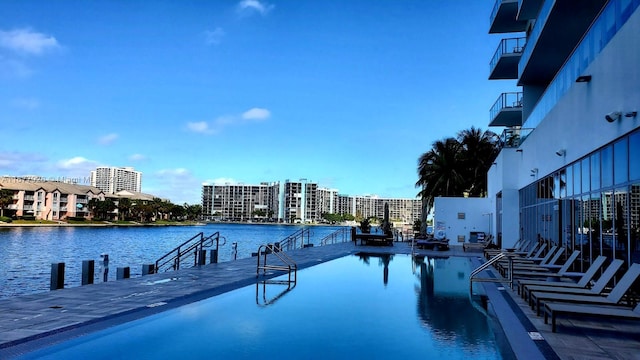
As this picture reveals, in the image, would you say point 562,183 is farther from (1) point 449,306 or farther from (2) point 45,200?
(2) point 45,200

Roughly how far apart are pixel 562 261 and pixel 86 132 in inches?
1442

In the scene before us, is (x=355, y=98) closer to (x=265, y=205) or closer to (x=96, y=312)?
(x=96, y=312)

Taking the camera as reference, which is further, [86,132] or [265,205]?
[265,205]

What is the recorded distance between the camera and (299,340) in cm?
609

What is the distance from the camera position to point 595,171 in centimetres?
985

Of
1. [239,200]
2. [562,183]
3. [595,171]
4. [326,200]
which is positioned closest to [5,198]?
[562,183]

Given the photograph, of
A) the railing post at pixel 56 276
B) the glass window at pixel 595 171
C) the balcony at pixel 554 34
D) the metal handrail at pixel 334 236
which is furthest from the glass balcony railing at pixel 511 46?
the railing post at pixel 56 276

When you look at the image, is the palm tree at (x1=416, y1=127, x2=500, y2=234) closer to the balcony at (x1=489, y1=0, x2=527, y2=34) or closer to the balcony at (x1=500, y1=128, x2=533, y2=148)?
the balcony at (x1=489, y1=0, x2=527, y2=34)

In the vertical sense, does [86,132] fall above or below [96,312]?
above

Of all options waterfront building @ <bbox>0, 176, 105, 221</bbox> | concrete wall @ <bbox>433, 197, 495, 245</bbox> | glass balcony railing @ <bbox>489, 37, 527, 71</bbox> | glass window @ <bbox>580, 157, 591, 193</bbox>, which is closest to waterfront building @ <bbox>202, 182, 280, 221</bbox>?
waterfront building @ <bbox>0, 176, 105, 221</bbox>

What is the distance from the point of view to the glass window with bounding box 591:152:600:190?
9.66 metres

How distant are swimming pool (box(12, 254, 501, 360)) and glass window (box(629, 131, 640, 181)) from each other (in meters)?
3.43

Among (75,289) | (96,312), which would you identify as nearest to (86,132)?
(75,289)

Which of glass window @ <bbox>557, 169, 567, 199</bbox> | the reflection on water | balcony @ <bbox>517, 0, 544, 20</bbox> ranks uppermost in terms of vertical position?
balcony @ <bbox>517, 0, 544, 20</bbox>
